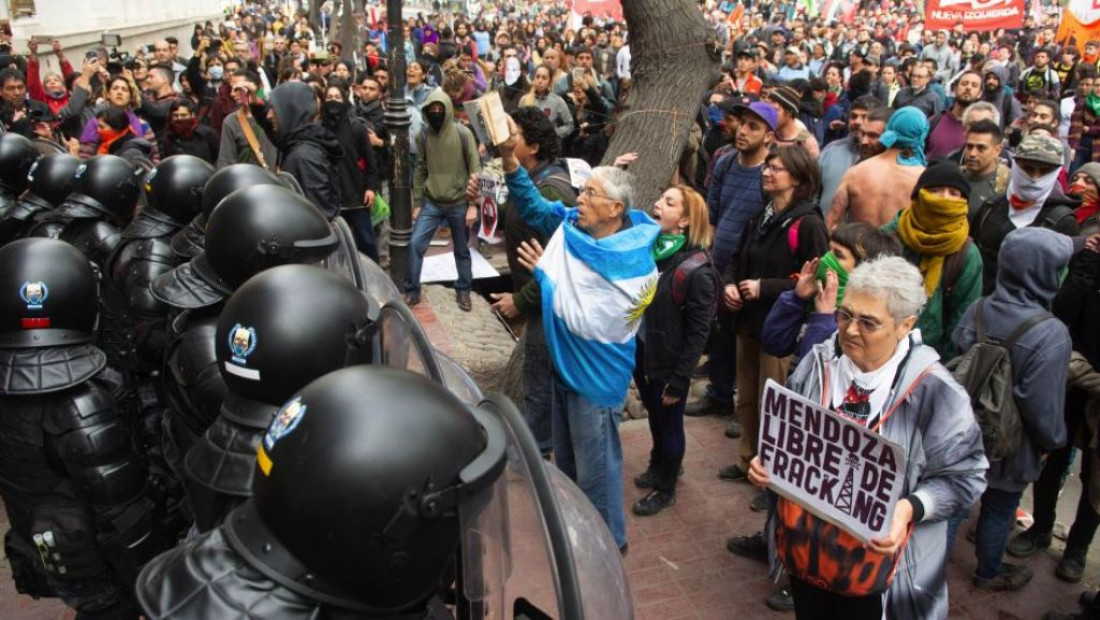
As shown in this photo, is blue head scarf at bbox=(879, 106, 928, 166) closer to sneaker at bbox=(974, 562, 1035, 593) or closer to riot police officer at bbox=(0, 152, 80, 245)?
sneaker at bbox=(974, 562, 1035, 593)

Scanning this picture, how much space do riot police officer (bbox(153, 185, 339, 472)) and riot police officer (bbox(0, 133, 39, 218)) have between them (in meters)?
3.16

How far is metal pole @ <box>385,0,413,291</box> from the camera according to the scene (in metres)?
6.43

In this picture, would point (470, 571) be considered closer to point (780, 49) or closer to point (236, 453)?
point (236, 453)

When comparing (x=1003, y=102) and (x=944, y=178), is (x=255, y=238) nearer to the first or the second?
(x=944, y=178)

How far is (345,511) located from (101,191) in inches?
157

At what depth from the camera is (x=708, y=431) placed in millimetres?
5820

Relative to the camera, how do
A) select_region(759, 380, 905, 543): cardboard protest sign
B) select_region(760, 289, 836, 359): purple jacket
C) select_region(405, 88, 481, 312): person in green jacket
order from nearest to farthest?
select_region(759, 380, 905, 543): cardboard protest sign < select_region(760, 289, 836, 359): purple jacket < select_region(405, 88, 481, 312): person in green jacket

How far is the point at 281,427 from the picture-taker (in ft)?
5.64

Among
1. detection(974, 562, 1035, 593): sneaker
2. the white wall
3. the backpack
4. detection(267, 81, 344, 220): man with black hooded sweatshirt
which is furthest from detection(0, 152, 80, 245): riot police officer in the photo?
the white wall

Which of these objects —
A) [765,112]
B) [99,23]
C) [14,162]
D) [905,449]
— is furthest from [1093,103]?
[99,23]

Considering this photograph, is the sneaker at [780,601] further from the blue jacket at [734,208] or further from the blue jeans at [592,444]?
the blue jacket at [734,208]

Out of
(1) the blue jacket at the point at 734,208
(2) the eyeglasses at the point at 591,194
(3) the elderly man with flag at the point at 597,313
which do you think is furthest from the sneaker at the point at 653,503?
(2) the eyeglasses at the point at 591,194

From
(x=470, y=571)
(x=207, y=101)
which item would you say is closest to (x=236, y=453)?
(x=470, y=571)

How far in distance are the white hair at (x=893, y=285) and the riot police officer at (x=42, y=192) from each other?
4.63 meters
